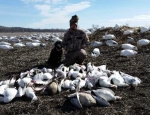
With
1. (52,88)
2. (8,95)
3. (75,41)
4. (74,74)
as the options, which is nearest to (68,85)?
(52,88)

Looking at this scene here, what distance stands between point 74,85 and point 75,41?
2.50 metres

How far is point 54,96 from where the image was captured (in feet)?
18.1

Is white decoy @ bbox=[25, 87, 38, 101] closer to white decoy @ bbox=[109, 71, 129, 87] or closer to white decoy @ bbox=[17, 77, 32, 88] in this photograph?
white decoy @ bbox=[17, 77, 32, 88]

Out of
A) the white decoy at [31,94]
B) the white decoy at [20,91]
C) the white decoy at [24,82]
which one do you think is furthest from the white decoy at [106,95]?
the white decoy at [24,82]

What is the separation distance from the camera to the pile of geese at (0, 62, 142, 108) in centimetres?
504

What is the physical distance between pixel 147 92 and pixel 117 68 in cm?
239

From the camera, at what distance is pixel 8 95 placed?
5.26 m

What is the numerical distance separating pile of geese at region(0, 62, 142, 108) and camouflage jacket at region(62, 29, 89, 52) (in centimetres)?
117

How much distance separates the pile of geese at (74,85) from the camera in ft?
16.5

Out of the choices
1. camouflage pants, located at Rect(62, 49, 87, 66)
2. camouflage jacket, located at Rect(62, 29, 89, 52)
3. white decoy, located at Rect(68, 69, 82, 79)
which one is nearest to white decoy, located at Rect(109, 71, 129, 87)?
white decoy, located at Rect(68, 69, 82, 79)

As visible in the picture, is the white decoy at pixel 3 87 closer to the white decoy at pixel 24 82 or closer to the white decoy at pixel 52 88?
the white decoy at pixel 24 82

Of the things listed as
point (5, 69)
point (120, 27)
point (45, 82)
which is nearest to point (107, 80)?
point (45, 82)

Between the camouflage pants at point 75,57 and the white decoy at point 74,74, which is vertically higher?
the camouflage pants at point 75,57

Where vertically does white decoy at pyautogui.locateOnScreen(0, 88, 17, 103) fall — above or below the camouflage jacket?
below
